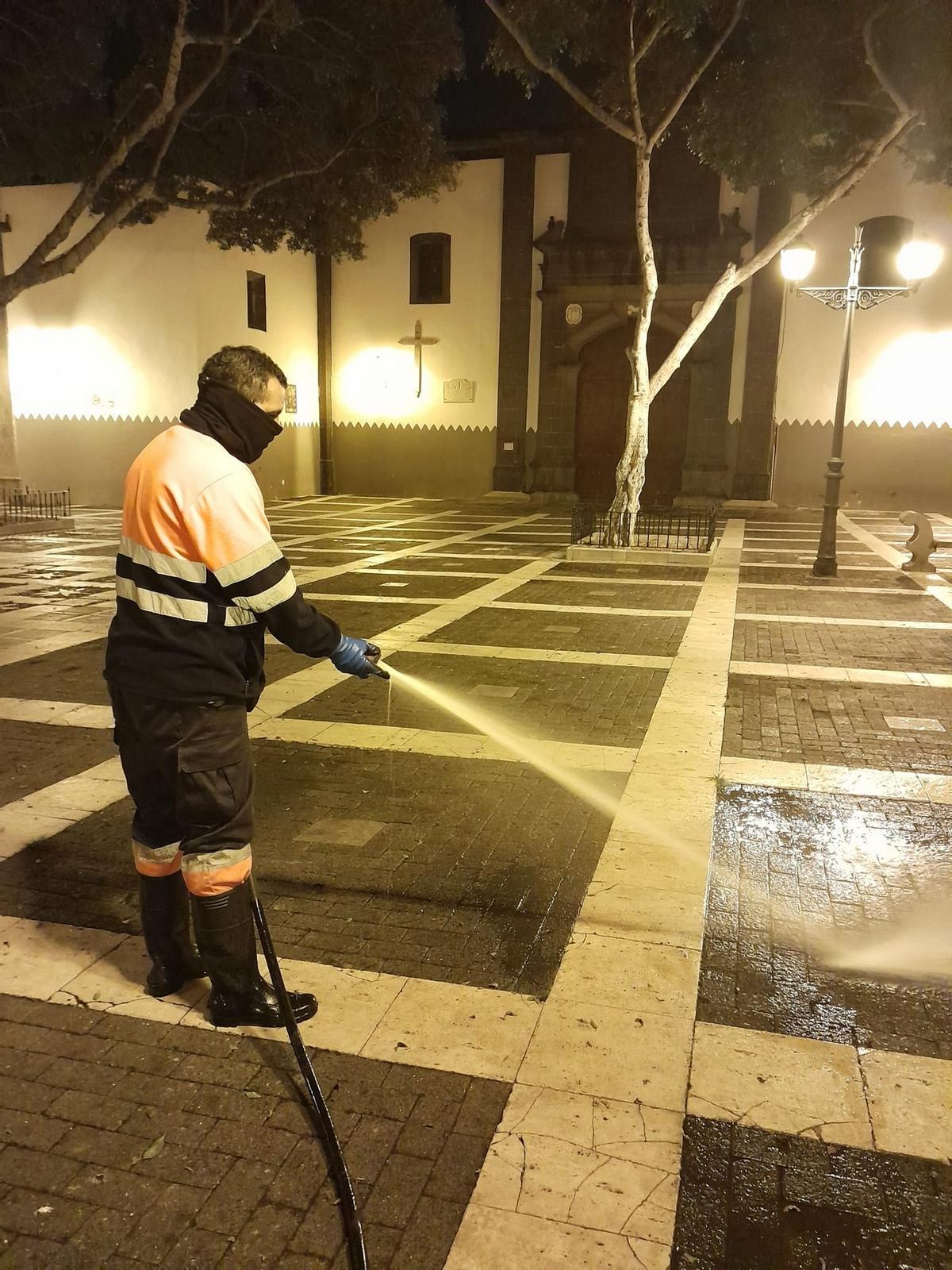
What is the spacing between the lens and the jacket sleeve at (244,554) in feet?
8.66

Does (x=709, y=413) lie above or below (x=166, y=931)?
above

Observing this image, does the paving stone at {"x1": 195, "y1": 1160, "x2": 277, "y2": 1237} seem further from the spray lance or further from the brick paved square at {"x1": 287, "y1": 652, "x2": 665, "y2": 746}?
the brick paved square at {"x1": 287, "y1": 652, "x2": 665, "y2": 746}

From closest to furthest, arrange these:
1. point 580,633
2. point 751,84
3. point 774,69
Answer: point 580,633
point 774,69
point 751,84

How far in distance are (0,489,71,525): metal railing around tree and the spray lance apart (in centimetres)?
1584

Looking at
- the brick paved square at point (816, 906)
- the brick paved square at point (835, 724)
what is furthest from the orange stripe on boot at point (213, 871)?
the brick paved square at point (835, 724)

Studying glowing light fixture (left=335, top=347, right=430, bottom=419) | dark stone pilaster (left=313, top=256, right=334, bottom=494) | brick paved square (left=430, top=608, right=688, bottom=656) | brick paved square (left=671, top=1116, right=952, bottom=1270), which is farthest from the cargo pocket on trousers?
dark stone pilaster (left=313, top=256, right=334, bottom=494)

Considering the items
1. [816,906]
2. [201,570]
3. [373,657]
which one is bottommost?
[816,906]

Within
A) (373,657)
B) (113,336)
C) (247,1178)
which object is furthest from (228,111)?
(247,1178)

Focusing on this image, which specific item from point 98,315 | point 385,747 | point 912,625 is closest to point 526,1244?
point 385,747

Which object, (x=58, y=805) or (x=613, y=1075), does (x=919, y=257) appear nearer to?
(x=58, y=805)

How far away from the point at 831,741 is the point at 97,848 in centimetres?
418

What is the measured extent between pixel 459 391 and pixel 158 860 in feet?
73.6

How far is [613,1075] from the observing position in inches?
108

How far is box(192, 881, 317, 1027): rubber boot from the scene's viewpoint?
9.47ft
